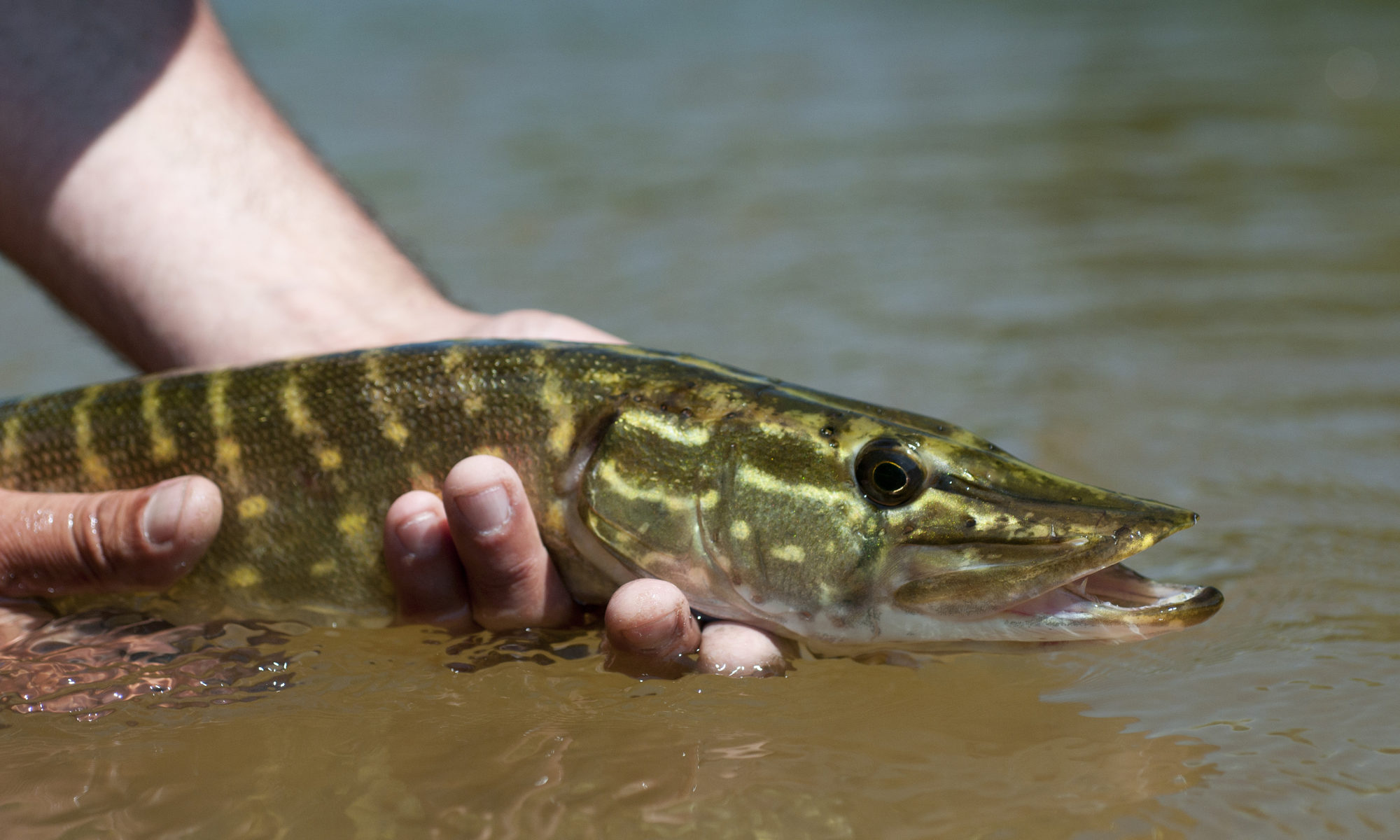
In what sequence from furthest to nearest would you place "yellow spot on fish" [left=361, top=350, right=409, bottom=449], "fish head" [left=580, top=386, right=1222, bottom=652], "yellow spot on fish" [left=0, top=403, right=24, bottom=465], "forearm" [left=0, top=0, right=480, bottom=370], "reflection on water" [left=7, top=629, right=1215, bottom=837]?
"forearm" [left=0, top=0, right=480, bottom=370] → "yellow spot on fish" [left=0, top=403, right=24, bottom=465] → "yellow spot on fish" [left=361, top=350, right=409, bottom=449] → "fish head" [left=580, top=386, right=1222, bottom=652] → "reflection on water" [left=7, top=629, right=1215, bottom=837]

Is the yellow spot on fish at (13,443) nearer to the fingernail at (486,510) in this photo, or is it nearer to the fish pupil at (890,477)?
the fingernail at (486,510)

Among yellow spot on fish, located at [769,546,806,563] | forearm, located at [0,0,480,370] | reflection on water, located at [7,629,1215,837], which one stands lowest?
reflection on water, located at [7,629,1215,837]

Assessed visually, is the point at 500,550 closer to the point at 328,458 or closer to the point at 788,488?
the point at 328,458

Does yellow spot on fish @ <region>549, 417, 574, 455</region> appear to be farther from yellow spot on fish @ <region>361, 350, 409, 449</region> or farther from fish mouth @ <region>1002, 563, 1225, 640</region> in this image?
fish mouth @ <region>1002, 563, 1225, 640</region>

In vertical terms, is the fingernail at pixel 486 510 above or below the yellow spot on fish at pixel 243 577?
above

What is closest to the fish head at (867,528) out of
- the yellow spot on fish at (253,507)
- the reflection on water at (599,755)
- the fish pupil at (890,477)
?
the fish pupil at (890,477)

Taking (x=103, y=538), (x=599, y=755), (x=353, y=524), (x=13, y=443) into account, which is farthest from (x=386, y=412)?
(x=13, y=443)

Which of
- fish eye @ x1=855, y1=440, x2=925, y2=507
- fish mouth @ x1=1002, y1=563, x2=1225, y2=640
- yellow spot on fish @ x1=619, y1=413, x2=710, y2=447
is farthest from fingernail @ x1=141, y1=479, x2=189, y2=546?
fish mouth @ x1=1002, y1=563, x2=1225, y2=640
